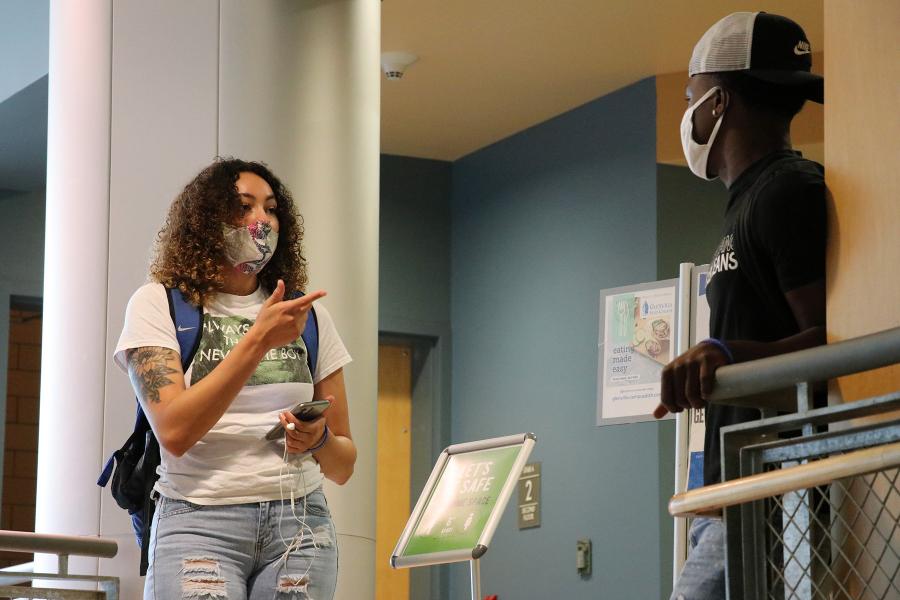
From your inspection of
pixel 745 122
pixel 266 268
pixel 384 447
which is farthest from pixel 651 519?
pixel 745 122

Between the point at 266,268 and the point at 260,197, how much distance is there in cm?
15

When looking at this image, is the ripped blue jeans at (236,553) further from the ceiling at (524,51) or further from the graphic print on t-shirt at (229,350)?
the ceiling at (524,51)

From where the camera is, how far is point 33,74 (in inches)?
238

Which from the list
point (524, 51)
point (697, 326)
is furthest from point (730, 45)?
point (524, 51)


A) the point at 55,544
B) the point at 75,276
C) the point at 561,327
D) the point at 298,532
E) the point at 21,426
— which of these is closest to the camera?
the point at 298,532

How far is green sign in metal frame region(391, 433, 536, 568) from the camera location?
464cm

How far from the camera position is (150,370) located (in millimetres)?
2463

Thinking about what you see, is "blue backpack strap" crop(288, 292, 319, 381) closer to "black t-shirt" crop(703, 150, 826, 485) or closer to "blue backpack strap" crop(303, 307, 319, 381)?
"blue backpack strap" crop(303, 307, 319, 381)

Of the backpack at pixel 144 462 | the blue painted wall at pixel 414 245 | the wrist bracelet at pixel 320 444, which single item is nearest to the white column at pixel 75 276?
the backpack at pixel 144 462

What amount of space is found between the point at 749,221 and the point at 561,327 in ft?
17.0

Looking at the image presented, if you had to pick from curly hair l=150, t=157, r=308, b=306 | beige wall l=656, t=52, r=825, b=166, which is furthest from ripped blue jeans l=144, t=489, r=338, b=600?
beige wall l=656, t=52, r=825, b=166

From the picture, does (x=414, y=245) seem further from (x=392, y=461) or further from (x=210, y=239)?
(x=210, y=239)

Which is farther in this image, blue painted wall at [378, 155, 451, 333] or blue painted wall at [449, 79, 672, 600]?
blue painted wall at [378, 155, 451, 333]

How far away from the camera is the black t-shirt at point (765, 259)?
1.92 meters
